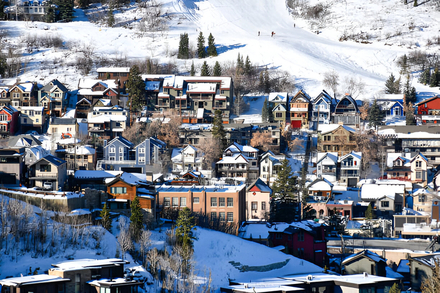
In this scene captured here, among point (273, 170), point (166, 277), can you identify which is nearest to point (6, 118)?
point (273, 170)

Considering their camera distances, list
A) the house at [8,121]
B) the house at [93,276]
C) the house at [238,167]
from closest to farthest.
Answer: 1. the house at [93,276]
2. the house at [238,167]
3. the house at [8,121]

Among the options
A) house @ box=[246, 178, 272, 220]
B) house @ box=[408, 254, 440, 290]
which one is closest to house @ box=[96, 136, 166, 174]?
house @ box=[246, 178, 272, 220]

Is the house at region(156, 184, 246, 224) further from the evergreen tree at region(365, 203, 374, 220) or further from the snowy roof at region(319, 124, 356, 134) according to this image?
the snowy roof at region(319, 124, 356, 134)

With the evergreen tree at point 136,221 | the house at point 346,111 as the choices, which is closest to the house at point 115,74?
the house at point 346,111

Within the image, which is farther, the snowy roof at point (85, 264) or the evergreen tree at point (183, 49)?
the evergreen tree at point (183, 49)

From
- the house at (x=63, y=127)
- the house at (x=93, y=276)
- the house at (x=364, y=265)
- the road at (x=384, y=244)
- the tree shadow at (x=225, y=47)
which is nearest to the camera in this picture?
the house at (x=93, y=276)

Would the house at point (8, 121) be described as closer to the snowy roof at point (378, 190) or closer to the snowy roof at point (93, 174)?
the snowy roof at point (93, 174)

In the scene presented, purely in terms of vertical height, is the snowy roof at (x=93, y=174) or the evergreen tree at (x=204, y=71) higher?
the evergreen tree at (x=204, y=71)
